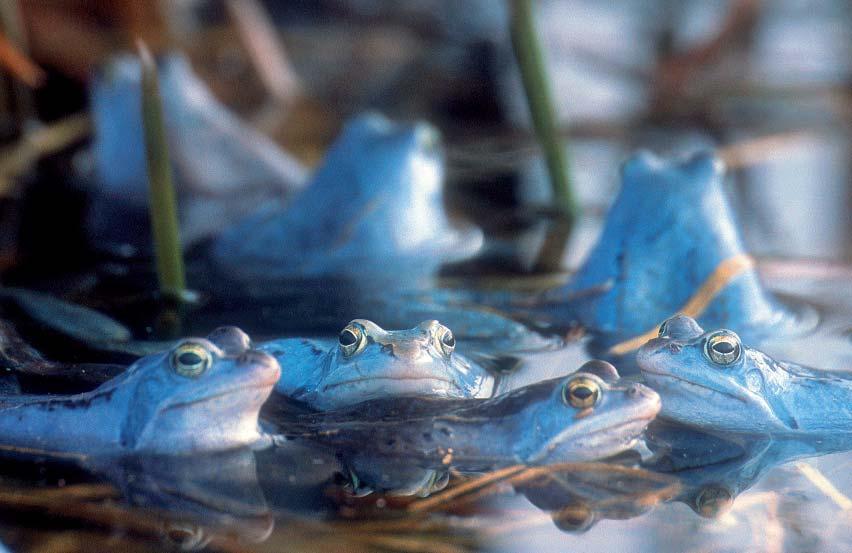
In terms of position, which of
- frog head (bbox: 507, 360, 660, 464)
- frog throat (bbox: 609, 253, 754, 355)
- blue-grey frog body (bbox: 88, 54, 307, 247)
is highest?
blue-grey frog body (bbox: 88, 54, 307, 247)

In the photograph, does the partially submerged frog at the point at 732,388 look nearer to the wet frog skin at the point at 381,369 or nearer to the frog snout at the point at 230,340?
the wet frog skin at the point at 381,369

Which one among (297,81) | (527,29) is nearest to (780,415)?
(527,29)

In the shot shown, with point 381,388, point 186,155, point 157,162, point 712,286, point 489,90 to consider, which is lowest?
point 381,388

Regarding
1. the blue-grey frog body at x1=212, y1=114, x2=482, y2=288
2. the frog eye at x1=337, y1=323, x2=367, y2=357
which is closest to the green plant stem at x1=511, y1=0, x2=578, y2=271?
the blue-grey frog body at x1=212, y1=114, x2=482, y2=288

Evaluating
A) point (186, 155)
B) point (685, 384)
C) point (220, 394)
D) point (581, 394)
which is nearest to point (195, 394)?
point (220, 394)

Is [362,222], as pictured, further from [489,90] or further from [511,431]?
[489,90]

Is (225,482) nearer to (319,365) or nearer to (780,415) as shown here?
(319,365)

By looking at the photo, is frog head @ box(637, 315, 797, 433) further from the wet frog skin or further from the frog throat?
the frog throat
